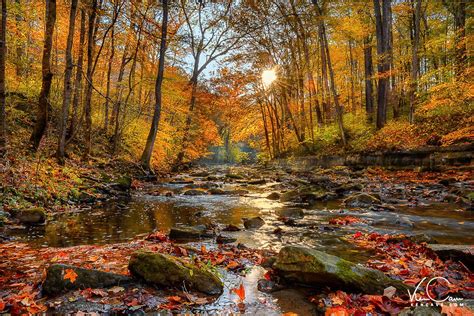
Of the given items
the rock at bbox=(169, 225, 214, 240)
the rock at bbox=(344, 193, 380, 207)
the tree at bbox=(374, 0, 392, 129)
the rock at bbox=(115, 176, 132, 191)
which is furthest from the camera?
the tree at bbox=(374, 0, 392, 129)

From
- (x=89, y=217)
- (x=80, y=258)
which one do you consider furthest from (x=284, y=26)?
(x=80, y=258)

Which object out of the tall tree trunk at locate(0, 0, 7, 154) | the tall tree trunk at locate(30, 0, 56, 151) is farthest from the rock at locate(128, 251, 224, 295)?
the tall tree trunk at locate(30, 0, 56, 151)

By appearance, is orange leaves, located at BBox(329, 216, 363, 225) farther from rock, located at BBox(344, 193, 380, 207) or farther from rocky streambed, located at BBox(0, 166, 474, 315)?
rock, located at BBox(344, 193, 380, 207)

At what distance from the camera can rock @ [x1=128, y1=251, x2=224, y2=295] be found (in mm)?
3051

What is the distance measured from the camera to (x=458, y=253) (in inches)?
139

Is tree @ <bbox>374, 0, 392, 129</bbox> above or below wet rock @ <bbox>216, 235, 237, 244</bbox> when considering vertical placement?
above

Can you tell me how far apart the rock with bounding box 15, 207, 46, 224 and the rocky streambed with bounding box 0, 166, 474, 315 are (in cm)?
18

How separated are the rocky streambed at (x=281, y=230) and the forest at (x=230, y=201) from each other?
0.09ft

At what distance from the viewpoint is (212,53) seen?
22.3 m

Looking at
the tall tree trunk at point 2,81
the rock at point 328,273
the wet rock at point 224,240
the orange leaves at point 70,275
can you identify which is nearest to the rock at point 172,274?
the orange leaves at point 70,275

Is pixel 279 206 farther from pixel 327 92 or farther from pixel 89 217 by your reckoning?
pixel 327 92

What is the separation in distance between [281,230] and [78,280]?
3724 mm

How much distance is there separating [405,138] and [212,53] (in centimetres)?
1409

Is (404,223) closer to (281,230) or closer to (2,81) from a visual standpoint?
(281,230)
